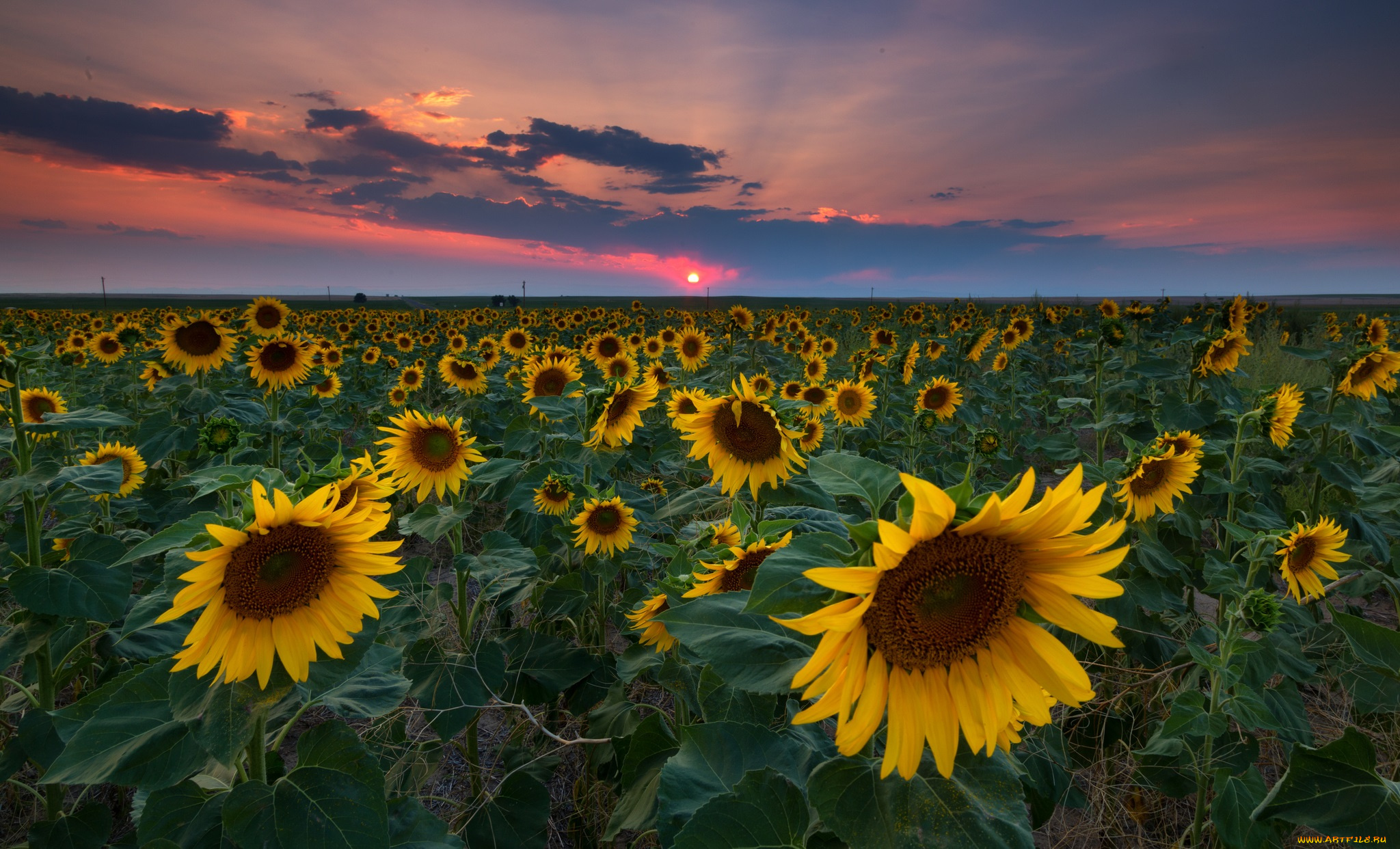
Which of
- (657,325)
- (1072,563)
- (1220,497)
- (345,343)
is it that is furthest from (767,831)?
(657,325)

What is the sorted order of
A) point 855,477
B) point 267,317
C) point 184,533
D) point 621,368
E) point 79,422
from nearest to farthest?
point 855,477, point 184,533, point 79,422, point 267,317, point 621,368

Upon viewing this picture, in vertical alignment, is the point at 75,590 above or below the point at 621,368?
below

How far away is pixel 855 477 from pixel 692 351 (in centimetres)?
810

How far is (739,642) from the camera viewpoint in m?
1.20

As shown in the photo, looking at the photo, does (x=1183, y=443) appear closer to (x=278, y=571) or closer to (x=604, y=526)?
(x=604, y=526)

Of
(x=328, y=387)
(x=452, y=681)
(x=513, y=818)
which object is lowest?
(x=513, y=818)

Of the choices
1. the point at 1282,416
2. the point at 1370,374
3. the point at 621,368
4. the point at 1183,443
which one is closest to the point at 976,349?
the point at 1370,374

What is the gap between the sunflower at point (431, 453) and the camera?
2.94 metres

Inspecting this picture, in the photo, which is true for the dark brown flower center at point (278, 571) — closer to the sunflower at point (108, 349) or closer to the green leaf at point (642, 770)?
the green leaf at point (642, 770)

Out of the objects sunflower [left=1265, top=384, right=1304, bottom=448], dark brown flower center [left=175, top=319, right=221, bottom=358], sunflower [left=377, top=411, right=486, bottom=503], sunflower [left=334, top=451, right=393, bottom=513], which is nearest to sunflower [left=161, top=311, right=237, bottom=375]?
dark brown flower center [left=175, top=319, right=221, bottom=358]

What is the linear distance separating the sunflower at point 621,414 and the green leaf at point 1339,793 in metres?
2.57

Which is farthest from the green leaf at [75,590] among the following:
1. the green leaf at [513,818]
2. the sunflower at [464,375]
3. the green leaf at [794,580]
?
the sunflower at [464,375]

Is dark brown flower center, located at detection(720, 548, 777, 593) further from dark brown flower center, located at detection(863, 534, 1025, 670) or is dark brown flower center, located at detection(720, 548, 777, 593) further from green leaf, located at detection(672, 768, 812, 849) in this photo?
dark brown flower center, located at detection(863, 534, 1025, 670)

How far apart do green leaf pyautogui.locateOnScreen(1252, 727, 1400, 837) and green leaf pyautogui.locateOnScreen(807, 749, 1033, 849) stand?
2.90 ft
